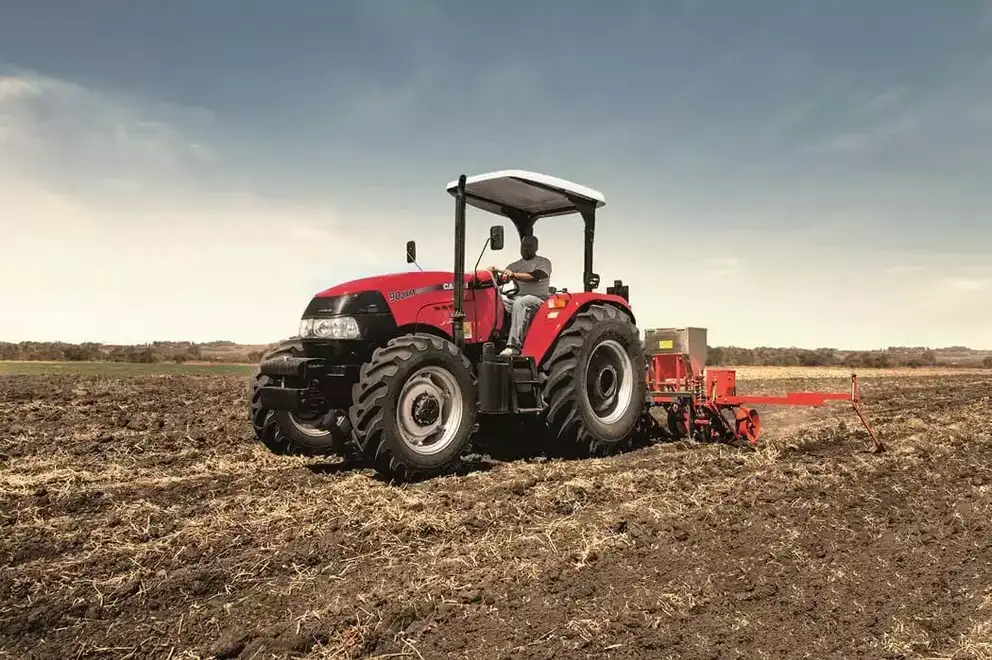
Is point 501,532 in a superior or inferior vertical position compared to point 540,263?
inferior

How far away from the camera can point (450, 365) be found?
5.88m

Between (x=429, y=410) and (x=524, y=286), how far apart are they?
1978mm

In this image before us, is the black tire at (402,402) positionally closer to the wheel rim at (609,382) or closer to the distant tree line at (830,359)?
the wheel rim at (609,382)

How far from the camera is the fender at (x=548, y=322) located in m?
6.94

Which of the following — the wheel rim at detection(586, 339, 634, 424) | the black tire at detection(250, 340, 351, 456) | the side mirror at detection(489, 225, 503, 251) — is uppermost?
the side mirror at detection(489, 225, 503, 251)

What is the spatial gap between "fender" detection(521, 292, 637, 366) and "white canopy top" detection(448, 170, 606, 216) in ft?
3.54

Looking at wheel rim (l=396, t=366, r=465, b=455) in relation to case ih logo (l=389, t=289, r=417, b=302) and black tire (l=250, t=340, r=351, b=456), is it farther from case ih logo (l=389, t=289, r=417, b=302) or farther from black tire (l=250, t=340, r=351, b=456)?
black tire (l=250, t=340, r=351, b=456)

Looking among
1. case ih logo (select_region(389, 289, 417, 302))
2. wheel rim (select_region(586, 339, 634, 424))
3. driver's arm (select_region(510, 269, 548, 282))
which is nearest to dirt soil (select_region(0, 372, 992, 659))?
wheel rim (select_region(586, 339, 634, 424))

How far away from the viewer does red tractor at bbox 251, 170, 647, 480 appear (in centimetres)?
568

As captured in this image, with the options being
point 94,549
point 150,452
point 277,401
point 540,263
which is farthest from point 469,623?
point 150,452

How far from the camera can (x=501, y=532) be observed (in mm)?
4359

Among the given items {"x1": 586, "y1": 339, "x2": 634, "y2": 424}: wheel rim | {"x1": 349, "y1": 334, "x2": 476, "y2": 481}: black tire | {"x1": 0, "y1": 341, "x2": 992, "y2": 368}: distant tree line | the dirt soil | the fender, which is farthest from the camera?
{"x1": 0, "y1": 341, "x2": 992, "y2": 368}: distant tree line

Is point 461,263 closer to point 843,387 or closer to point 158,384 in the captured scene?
point 158,384

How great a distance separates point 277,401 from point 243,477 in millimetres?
743
